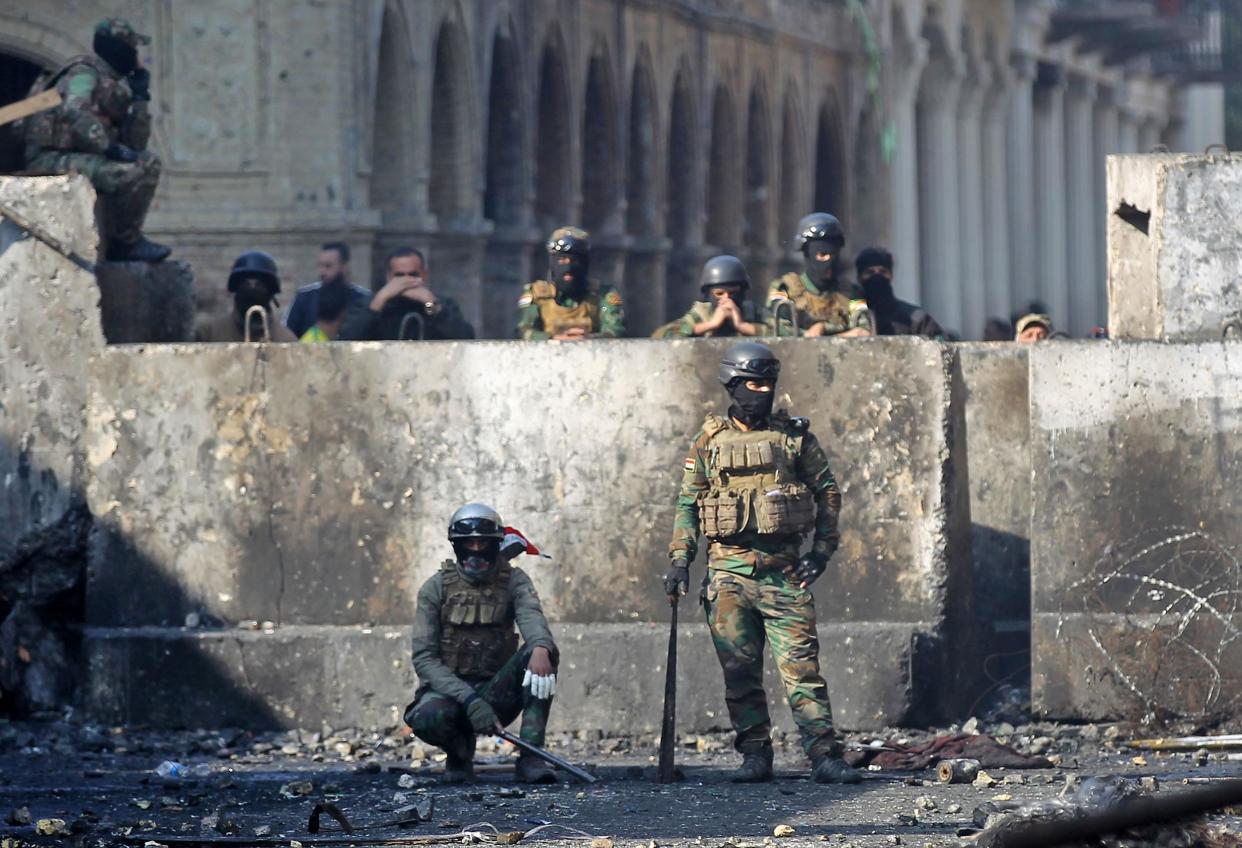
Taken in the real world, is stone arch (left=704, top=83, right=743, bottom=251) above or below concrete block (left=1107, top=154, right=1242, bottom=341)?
above

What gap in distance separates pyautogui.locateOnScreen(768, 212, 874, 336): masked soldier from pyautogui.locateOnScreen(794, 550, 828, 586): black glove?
9.05ft

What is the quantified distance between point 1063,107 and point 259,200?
125 ft

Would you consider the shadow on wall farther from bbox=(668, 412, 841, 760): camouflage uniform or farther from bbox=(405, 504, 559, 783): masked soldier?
bbox=(668, 412, 841, 760): camouflage uniform

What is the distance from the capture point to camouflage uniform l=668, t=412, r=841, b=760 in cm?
1184

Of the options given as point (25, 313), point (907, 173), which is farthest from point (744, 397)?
point (907, 173)

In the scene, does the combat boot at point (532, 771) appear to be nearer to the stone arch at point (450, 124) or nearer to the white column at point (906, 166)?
the stone arch at point (450, 124)

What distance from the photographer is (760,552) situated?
39.1 ft

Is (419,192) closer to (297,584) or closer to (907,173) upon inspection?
(297,584)

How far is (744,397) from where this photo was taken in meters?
11.9

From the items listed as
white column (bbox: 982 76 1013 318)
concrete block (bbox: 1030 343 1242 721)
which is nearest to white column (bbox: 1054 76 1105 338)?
white column (bbox: 982 76 1013 318)

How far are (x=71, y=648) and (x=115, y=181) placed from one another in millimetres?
2177

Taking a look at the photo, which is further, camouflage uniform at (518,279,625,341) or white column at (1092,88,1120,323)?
white column at (1092,88,1120,323)

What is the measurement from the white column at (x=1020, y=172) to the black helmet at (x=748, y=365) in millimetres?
42021

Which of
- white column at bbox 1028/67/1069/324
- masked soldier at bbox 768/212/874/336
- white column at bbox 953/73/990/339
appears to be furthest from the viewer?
white column at bbox 1028/67/1069/324
